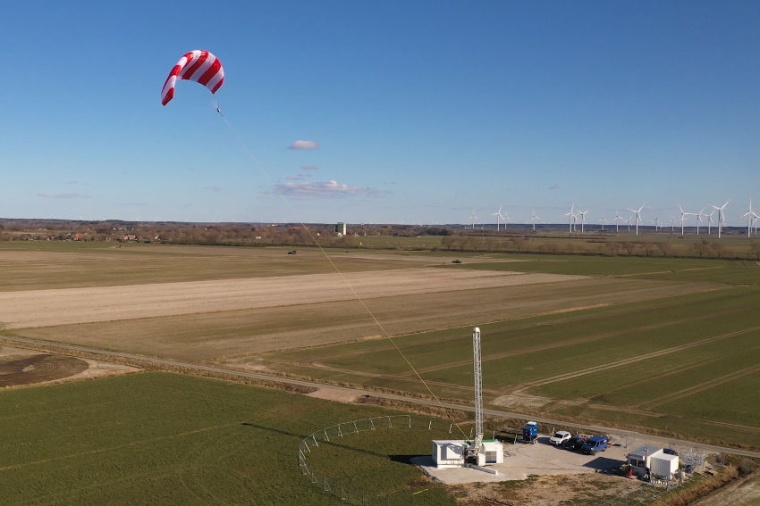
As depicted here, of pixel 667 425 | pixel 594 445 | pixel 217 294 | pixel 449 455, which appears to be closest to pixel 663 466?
pixel 594 445

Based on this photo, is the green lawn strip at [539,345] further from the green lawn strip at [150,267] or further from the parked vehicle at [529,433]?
the green lawn strip at [150,267]

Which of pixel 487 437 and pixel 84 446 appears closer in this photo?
pixel 84 446

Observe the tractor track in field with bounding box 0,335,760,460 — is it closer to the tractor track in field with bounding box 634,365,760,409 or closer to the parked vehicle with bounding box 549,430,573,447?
the parked vehicle with bounding box 549,430,573,447

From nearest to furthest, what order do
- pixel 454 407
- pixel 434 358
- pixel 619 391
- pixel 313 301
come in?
1. pixel 454 407
2. pixel 619 391
3. pixel 434 358
4. pixel 313 301

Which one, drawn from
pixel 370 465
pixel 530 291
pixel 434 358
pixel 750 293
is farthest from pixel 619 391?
pixel 750 293

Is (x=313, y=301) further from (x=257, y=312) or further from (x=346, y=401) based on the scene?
(x=346, y=401)

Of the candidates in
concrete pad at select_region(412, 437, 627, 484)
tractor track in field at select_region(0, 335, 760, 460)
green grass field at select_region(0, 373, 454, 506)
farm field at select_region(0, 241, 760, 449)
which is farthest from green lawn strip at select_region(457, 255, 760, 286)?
green grass field at select_region(0, 373, 454, 506)

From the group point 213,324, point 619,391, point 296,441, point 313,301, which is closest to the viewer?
point 296,441

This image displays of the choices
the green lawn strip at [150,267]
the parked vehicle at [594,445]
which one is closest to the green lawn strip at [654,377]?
the parked vehicle at [594,445]
